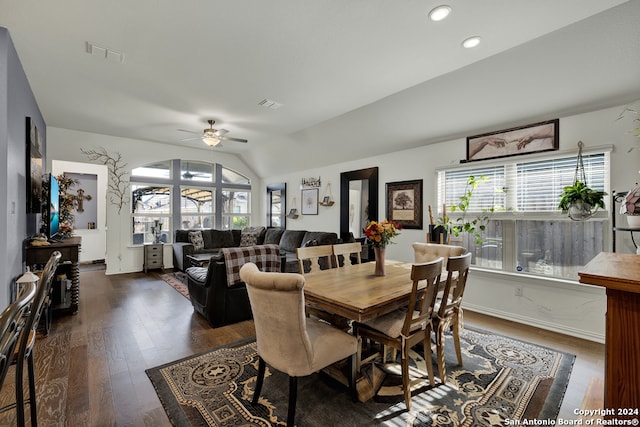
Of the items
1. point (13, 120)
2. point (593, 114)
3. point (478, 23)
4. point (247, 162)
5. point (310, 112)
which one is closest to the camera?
point (478, 23)

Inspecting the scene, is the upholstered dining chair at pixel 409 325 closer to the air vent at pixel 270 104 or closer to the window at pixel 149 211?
the air vent at pixel 270 104

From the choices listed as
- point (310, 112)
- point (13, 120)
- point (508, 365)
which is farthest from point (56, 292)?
point (508, 365)

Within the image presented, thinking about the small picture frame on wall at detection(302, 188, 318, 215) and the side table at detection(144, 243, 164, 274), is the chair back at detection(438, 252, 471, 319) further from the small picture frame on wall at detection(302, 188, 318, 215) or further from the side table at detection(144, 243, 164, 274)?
the side table at detection(144, 243, 164, 274)

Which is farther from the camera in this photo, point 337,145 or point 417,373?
point 337,145

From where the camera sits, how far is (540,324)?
3.31 meters

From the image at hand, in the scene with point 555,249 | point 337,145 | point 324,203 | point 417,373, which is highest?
point 337,145

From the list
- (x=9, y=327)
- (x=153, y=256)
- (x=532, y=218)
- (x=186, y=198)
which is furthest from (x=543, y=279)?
(x=186, y=198)

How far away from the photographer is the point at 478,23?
223cm

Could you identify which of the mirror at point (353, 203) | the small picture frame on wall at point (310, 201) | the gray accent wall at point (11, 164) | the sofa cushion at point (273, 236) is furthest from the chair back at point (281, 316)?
the sofa cushion at point (273, 236)

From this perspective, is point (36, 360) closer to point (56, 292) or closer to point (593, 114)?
point (56, 292)

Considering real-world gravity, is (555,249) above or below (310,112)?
below

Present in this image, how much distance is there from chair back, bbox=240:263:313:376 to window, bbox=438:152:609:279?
3.25 metres

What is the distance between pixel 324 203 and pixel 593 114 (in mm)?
4380

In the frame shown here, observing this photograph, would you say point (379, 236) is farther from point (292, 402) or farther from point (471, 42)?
point (471, 42)
